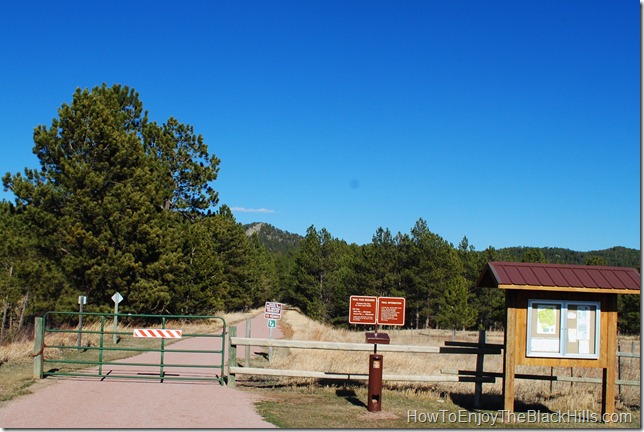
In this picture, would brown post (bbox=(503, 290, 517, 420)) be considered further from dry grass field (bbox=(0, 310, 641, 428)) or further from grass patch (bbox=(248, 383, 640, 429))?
dry grass field (bbox=(0, 310, 641, 428))

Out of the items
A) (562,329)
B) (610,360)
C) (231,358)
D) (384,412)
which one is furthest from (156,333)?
(610,360)

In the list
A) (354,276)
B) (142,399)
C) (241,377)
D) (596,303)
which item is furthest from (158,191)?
(354,276)

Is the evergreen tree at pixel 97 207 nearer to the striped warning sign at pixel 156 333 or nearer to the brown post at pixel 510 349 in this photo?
the striped warning sign at pixel 156 333

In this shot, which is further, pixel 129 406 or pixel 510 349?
pixel 510 349

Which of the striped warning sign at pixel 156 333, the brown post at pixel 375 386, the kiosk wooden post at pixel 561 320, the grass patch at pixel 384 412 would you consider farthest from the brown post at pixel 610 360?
the striped warning sign at pixel 156 333

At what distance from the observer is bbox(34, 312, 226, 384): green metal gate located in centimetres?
1259

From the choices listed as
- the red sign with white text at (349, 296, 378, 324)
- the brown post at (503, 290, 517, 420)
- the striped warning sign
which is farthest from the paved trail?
the brown post at (503, 290, 517, 420)

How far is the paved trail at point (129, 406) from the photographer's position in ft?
29.4

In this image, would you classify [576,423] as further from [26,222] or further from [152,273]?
[26,222]

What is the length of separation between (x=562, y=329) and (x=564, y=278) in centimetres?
92

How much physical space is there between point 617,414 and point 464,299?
48.6m

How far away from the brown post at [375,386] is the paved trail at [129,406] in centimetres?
206

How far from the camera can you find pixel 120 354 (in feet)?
60.3

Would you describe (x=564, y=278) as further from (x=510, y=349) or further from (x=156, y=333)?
(x=156, y=333)
